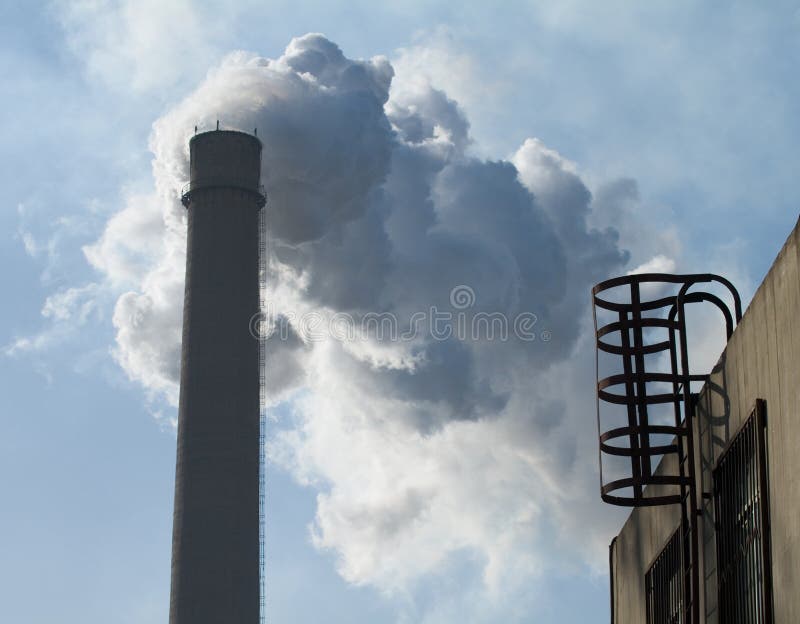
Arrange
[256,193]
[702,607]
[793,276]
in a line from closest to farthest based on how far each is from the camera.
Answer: [793,276] → [702,607] → [256,193]

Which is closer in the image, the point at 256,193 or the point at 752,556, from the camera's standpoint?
the point at 752,556

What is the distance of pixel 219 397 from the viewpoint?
230 feet

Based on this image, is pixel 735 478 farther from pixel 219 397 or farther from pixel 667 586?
pixel 219 397

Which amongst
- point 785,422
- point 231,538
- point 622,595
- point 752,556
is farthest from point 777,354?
point 231,538

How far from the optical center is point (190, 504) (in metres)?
68.4

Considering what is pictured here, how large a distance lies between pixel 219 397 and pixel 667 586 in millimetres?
48119

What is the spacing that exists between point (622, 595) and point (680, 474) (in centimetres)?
840

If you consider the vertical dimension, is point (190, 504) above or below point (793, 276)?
above

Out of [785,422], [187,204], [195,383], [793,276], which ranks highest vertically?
[187,204]

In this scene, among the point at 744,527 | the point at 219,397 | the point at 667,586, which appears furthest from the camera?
the point at 219,397

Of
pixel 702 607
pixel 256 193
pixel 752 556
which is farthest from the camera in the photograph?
pixel 256 193

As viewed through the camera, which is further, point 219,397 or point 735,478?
point 219,397

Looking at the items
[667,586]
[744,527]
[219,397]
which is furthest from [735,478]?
[219,397]

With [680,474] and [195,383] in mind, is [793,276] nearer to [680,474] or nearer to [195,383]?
[680,474]
